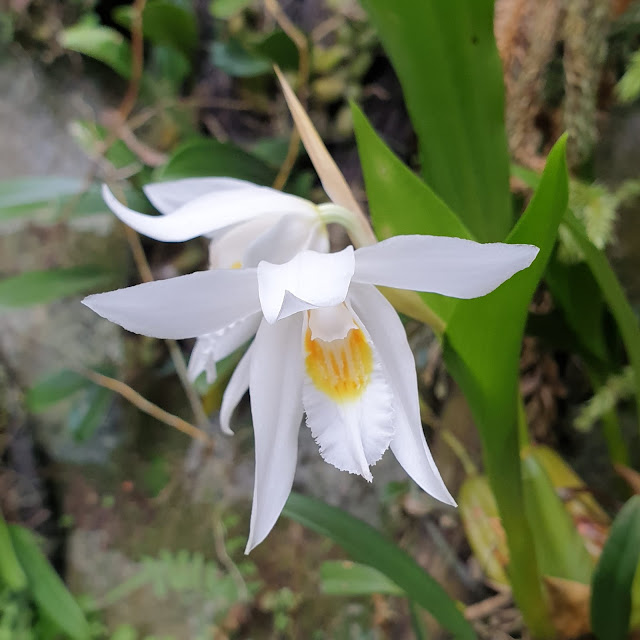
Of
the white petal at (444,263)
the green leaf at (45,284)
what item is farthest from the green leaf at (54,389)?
the white petal at (444,263)

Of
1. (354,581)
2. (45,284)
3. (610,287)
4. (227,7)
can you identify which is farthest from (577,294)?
(45,284)

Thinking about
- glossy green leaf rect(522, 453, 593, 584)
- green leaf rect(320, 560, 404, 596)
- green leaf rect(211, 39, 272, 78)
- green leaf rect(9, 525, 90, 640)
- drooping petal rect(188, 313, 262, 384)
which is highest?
green leaf rect(211, 39, 272, 78)

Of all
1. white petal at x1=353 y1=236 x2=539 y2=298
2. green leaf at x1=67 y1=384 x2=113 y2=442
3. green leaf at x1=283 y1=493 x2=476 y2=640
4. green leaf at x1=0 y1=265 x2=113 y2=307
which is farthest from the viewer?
green leaf at x1=67 y1=384 x2=113 y2=442

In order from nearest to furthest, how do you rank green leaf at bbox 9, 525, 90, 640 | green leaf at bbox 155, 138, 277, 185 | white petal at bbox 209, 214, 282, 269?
white petal at bbox 209, 214, 282, 269
green leaf at bbox 155, 138, 277, 185
green leaf at bbox 9, 525, 90, 640

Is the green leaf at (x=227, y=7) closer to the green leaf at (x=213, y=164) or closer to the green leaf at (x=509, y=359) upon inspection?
the green leaf at (x=213, y=164)

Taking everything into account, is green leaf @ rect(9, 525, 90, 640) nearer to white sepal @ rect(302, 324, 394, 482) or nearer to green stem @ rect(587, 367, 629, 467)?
white sepal @ rect(302, 324, 394, 482)

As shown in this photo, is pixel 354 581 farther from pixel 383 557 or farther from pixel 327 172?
pixel 327 172

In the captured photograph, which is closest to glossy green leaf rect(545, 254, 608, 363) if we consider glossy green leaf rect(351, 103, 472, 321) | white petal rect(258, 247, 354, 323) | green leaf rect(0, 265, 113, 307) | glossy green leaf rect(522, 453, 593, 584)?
glossy green leaf rect(522, 453, 593, 584)
